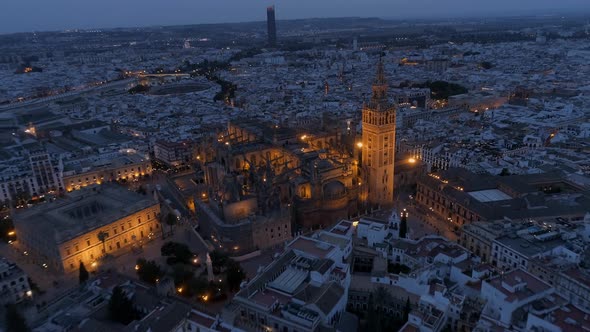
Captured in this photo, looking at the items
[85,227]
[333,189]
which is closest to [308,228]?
[333,189]

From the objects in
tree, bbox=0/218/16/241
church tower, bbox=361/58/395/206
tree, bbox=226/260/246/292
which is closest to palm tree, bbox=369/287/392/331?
tree, bbox=226/260/246/292

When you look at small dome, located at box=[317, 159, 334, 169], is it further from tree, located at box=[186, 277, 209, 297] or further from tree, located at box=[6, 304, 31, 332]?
tree, located at box=[6, 304, 31, 332]

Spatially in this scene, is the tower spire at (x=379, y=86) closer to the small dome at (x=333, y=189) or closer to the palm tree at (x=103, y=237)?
the small dome at (x=333, y=189)

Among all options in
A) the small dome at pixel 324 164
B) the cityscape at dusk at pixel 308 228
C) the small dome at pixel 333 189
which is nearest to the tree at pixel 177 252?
the cityscape at dusk at pixel 308 228

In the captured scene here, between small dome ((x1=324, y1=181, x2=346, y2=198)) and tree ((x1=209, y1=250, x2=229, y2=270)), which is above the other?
small dome ((x1=324, y1=181, x2=346, y2=198))

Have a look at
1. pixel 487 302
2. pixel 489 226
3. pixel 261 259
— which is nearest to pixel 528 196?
pixel 489 226

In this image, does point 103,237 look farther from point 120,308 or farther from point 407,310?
point 407,310
